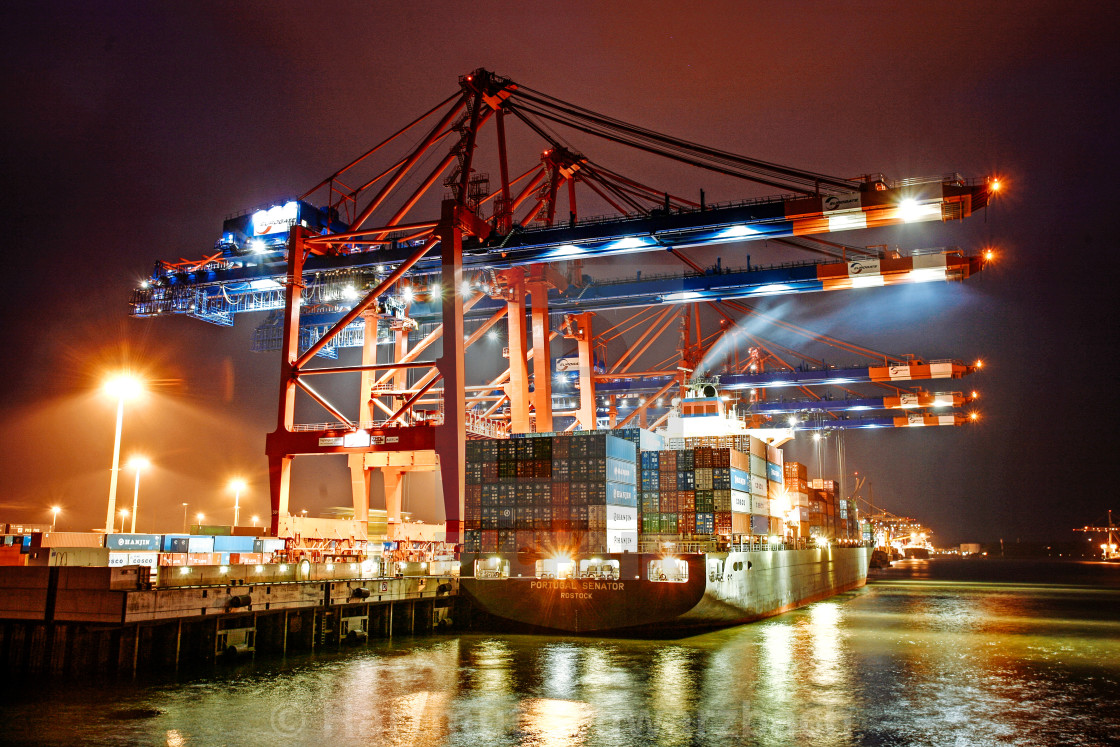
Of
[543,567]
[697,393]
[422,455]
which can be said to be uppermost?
[697,393]

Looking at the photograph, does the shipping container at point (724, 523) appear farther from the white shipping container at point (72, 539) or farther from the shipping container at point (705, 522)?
the white shipping container at point (72, 539)

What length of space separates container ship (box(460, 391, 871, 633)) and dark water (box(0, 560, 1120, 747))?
48.6 inches

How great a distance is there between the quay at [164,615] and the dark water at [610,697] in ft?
3.50

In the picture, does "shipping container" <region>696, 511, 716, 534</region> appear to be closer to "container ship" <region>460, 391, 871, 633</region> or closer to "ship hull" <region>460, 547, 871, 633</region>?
"container ship" <region>460, 391, 871, 633</region>

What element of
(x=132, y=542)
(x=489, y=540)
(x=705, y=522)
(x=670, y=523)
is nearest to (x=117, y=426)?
(x=132, y=542)

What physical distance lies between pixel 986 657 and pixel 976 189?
14166 millimetres

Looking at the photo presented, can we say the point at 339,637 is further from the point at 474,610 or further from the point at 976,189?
the point at 976,189

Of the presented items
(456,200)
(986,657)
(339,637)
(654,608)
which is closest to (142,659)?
(339,637)

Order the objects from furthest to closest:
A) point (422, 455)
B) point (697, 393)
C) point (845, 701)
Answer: point (697, 393) → point (422, 455) → point (845, 701)

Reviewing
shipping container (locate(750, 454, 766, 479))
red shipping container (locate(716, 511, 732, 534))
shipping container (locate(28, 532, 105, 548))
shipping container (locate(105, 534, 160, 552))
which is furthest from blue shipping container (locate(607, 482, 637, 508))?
shipping container (locate(28, 532, 105, 548))

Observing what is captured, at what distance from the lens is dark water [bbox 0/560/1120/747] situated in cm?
1334

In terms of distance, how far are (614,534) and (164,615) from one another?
47.4 feet

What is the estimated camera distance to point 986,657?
2353 centimetres

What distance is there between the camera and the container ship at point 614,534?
85.7 feet
